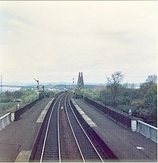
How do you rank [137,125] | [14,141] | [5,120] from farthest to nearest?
[5,120] → [137,125] → [14,141]

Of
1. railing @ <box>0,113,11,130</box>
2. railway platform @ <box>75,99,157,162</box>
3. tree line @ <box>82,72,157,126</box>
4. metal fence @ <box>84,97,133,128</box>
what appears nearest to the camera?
railway platform @ <box>75,99,157,162</box>

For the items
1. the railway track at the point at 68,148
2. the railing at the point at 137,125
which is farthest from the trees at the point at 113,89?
the railway track at the point at 68,148

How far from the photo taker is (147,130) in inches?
257

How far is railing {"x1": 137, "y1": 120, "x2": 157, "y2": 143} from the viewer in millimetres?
5973

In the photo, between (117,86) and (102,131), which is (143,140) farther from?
(117,86)

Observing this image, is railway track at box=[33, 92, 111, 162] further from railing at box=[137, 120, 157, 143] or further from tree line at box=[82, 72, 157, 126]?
tree line at box=[82, 72, 157, 126]

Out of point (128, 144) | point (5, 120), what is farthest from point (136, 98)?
point (5, 120)

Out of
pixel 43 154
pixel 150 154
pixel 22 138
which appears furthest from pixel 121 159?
pixel 22 138

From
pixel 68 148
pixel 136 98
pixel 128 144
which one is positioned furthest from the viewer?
pixel 136 98

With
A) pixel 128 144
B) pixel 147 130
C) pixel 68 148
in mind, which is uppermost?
pixel 147 130

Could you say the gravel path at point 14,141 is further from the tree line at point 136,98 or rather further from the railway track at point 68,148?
the tree line at point 136,98

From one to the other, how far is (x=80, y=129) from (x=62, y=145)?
260 cm

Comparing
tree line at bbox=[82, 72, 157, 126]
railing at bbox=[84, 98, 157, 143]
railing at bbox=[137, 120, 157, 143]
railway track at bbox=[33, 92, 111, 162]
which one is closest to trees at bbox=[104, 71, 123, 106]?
tree line at bbox=[82, 72, 157, 126]

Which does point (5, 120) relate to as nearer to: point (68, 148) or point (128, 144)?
point (68, 148)
